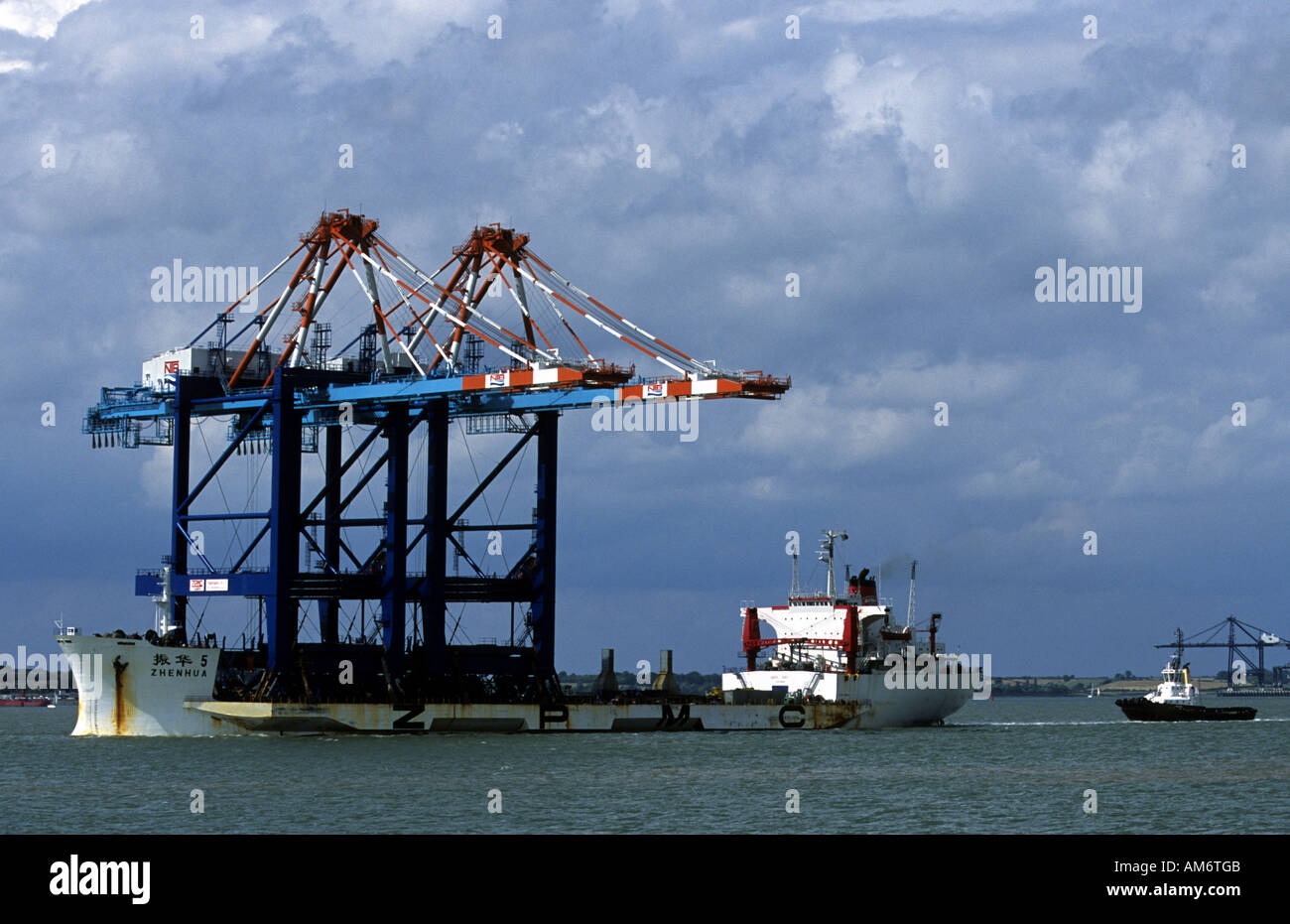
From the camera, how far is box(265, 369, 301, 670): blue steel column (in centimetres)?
7144

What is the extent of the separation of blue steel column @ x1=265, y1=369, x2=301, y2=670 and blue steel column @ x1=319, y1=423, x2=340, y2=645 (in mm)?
6085

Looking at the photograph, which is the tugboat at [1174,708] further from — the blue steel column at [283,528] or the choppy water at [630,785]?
the blue steel column at [283,528]

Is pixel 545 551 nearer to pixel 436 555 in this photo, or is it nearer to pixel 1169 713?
pixel 436 555

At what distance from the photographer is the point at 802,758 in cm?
6109

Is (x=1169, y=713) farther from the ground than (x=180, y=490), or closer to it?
closer to it

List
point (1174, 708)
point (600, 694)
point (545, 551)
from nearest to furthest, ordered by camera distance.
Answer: point (545, 551) < point (600, 694) < point (1174, 708)

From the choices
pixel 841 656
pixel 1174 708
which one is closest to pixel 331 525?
pixel 841 656

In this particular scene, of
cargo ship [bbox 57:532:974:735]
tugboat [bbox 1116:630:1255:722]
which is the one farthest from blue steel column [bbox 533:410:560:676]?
tugboat [bbox 1116:630:1255:722]

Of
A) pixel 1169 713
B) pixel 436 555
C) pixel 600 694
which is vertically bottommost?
pixel 1169 713

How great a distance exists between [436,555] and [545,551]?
641cm

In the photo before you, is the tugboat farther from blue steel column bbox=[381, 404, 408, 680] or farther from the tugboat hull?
blue steel column bbox=[381, 404, 408, 680]

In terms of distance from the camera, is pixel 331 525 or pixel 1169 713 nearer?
pixel 331 525

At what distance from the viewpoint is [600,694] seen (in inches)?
3324
